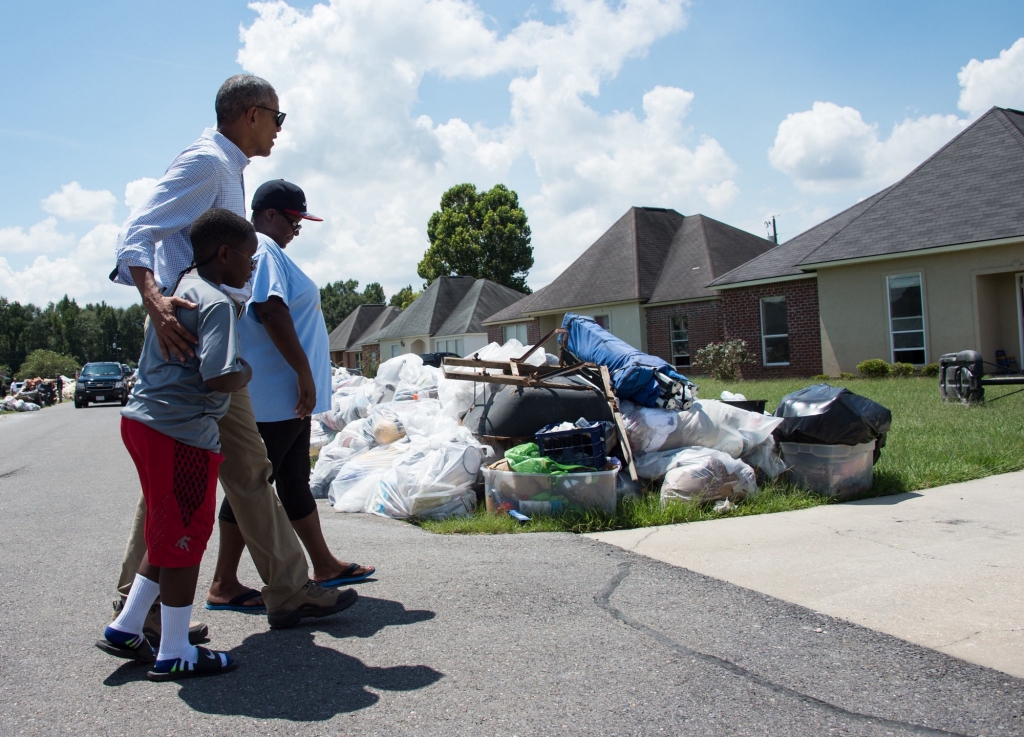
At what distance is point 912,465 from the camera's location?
6613 millimetres

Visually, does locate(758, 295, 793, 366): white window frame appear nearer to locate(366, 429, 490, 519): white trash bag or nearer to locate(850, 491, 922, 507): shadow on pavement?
locate(850, 491, 922, 507): shadow on pavement

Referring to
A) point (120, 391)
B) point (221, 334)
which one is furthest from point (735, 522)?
point (120, 391)

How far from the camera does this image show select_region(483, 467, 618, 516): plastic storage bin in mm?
5191

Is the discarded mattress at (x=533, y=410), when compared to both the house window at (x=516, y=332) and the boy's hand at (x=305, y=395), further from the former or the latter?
the house window at (x=516, y=332)

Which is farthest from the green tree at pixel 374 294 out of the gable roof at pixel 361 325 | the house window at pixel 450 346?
the house window at pixel 450 346

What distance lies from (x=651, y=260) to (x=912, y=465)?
781 inches

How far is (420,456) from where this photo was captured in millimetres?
5996

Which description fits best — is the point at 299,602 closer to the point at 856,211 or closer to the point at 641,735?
the point at 641,735

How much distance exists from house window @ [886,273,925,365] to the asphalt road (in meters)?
14.4

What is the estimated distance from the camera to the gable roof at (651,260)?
79.6 ft

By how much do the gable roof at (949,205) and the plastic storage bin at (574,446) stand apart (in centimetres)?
1281

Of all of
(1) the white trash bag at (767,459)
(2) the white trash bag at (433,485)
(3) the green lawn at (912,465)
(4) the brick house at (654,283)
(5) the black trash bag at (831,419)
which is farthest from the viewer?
(4) the brick house at (654,283)

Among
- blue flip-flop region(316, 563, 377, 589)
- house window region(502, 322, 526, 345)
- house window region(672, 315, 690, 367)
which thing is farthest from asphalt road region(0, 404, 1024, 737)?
house window region(502, 322, 526, 345)

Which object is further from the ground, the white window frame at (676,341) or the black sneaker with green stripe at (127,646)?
the white window frame at (676,341)
